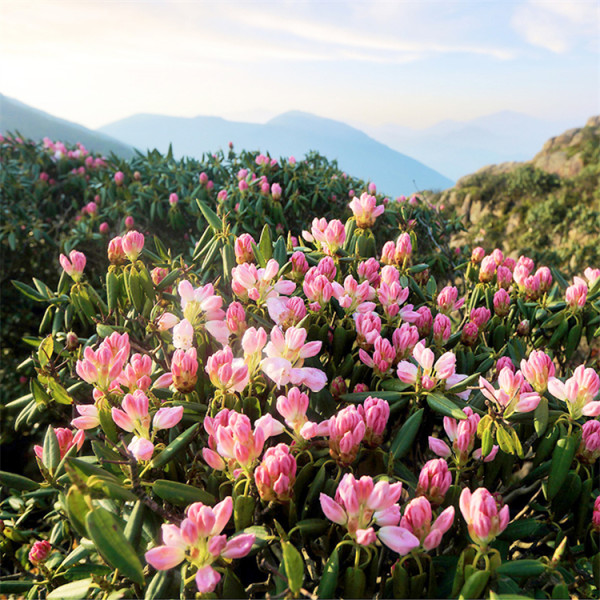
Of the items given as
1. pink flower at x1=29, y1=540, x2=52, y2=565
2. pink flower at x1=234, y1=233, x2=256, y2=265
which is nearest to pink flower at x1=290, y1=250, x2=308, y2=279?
pink flower at x1=234, y1=233, x2=256, y2=265

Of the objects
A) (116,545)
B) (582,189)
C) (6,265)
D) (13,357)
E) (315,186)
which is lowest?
(13,357)

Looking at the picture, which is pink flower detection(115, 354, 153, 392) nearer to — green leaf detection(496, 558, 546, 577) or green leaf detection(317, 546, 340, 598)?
green leaf detection(317, 546, 340, 598)

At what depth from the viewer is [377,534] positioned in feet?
2.98

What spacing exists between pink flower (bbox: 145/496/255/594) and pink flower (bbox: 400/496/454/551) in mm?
309

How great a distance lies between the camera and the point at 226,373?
1.10 meters

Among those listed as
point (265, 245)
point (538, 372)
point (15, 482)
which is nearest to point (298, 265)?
point (265, 245)

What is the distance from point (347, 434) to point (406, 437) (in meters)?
0.25

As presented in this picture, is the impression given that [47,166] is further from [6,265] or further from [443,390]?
[443,390]

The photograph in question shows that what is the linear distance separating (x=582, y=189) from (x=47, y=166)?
1613cm

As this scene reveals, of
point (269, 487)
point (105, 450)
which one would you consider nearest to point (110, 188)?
point (105, 450)

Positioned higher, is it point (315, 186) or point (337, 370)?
point (315, 186)

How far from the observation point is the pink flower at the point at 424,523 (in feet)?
2.97

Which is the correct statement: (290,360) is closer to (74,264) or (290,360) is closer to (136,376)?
(136,376)

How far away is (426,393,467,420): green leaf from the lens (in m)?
1.14
